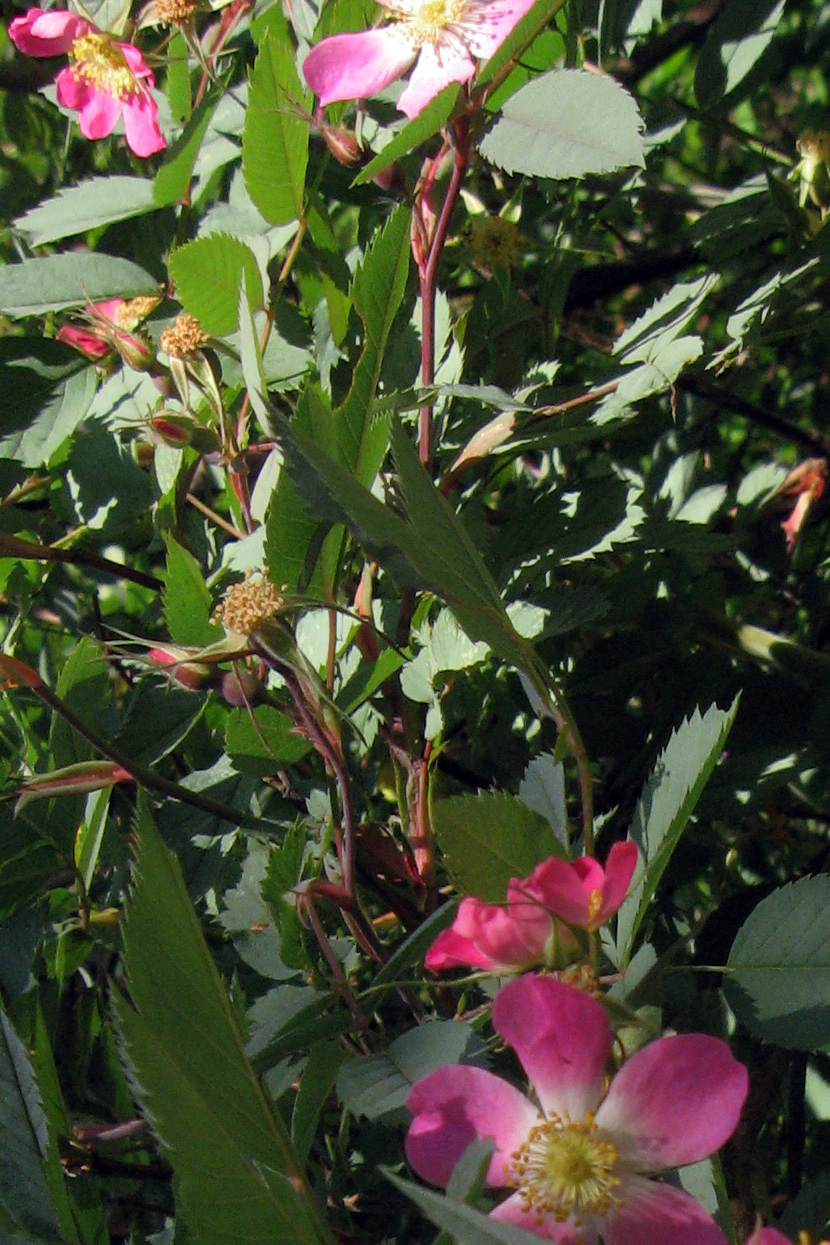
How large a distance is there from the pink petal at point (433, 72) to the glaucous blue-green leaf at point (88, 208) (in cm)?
21

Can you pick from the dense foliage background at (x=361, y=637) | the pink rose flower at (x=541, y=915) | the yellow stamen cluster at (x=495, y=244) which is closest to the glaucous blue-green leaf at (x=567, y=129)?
the dense foliage background at (x=361, y=637)

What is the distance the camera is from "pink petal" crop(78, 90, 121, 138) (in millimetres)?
810

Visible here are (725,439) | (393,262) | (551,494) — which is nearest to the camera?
(393,262)

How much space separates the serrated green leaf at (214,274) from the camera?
2.15 feet

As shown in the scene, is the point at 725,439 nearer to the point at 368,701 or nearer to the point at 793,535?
the point at 793,535

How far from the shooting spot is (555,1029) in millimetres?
402

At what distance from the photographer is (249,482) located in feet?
2.57

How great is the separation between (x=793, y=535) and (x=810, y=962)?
0.63 meters

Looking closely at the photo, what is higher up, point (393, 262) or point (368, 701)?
point (393, 262)

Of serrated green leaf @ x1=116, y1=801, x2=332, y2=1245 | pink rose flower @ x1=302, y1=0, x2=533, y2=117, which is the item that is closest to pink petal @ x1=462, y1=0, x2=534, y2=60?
pink rose flower @ x1=302, y1=0, x2=533, y2=117

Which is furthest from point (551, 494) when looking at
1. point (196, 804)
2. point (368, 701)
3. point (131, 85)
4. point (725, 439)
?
point (725, 439)

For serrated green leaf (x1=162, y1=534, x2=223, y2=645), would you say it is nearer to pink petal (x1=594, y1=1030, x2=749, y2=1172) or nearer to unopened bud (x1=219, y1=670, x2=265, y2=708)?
unopened bud (x1=219, y1=670, x2=265, y2=708)

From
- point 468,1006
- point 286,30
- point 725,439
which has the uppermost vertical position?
point 286,30

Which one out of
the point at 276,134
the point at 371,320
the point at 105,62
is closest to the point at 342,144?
the point at 276,134
